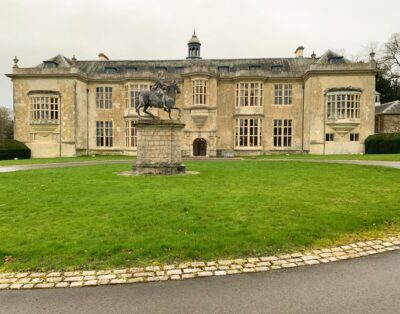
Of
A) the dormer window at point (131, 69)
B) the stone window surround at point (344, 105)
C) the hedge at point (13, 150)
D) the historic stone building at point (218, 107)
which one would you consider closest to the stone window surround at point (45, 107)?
the historic stone building at point (218, 107)

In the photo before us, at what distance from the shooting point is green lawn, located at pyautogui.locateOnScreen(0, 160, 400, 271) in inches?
215

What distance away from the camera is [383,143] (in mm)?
31891

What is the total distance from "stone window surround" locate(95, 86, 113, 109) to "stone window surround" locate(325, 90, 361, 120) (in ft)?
88.0

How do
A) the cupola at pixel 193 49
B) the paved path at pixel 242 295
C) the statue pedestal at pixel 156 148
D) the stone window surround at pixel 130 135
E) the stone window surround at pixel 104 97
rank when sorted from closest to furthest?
the paved path at pixel 242 295, the statue pedestal at pixel 156 148, the stone window surround at pixel 130 135, the stone window surround at pixel 104 97, the cupola at pixel 193 49

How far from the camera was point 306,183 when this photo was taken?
1227 centimetres

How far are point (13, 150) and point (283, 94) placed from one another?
3243 centimetres

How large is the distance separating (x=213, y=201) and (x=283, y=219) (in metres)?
2.43

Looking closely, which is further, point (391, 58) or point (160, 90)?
point (391, 58)

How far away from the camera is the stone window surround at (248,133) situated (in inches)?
1471

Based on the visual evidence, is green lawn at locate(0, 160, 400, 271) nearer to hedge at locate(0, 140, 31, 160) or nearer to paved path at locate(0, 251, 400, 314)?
paved path at locate(0, 251, 400, 314)

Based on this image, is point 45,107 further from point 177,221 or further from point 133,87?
point 177,221

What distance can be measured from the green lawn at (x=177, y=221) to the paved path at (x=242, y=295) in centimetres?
81

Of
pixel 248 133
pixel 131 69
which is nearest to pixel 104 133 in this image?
pixel 131 69

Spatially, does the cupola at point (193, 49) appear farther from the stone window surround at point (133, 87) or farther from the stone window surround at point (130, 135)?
the stone window surround at point (130, 135)
